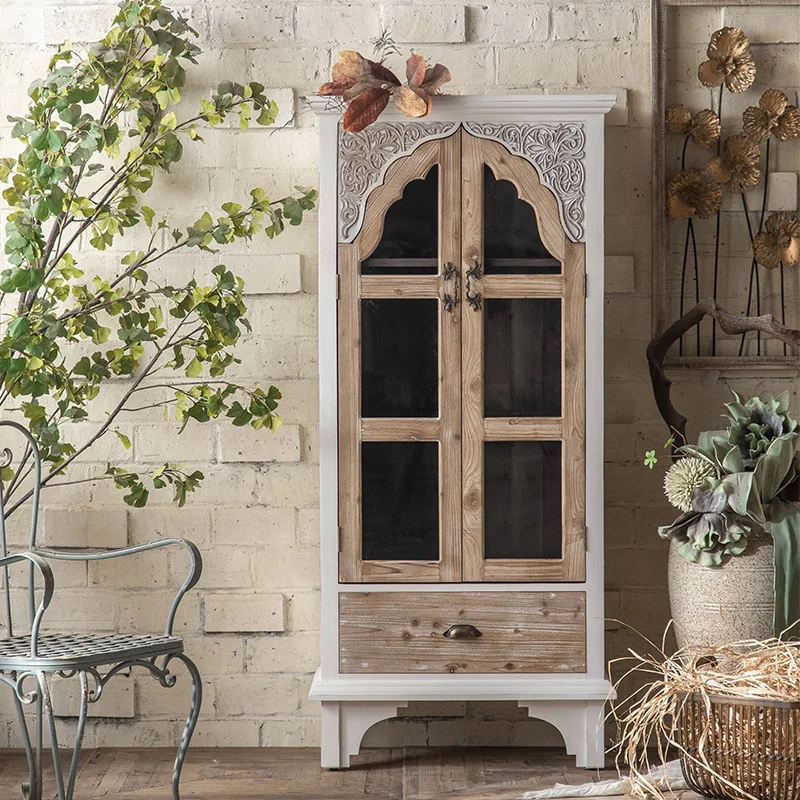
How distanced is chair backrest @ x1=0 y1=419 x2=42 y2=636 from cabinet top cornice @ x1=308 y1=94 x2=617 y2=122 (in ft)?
3.70

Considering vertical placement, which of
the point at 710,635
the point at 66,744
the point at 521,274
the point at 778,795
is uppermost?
the point at 521,274

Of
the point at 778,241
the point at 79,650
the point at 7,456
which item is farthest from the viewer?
the point at 778,241

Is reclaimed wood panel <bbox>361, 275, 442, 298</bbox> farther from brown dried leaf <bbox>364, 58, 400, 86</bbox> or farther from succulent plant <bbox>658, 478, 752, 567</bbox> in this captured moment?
succulent plant <bbox>658, 478, 752, 567</bbox>

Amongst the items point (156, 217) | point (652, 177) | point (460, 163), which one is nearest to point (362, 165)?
point (460, 163)

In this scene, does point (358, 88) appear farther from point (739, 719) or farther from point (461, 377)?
point (739, 719)

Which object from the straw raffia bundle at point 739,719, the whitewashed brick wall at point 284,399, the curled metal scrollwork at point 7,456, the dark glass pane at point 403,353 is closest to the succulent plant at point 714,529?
the straw raffia bundle at point 739,719

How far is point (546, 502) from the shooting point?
95.1 inches

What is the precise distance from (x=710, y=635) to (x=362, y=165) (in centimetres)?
142

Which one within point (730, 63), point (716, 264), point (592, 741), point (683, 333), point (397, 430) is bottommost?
point (592, 741)

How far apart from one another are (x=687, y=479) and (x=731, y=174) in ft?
3.14

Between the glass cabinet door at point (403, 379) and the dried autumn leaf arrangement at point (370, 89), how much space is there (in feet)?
0.40

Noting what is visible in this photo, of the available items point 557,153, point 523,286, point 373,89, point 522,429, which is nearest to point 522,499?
point 522,429

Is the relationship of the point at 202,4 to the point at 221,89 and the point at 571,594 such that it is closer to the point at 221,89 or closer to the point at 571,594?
the point at 221,89

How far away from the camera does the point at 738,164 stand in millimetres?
2719
